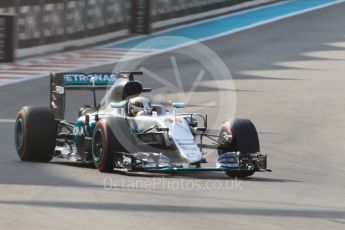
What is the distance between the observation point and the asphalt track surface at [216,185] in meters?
9.92

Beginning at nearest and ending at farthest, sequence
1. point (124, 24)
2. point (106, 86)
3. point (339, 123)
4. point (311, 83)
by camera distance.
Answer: point (106, 86), point (339, 123), point (311, 83), point (124, 24)

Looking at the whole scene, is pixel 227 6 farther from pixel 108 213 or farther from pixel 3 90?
pixel 108 213

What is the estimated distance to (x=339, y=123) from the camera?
2008 centimetres

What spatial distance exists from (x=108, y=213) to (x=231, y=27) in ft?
94.6

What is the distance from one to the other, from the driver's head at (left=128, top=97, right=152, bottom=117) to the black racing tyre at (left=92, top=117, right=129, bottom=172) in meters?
0.46

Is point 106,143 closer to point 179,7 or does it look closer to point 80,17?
point 80,17

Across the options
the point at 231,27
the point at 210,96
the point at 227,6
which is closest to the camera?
the point at 210,96

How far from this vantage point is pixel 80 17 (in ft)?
107

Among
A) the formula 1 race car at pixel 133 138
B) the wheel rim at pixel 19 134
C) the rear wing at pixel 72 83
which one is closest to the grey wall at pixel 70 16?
the rear wing at pixel 72 83

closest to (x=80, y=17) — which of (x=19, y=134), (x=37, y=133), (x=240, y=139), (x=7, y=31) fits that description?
(x=7, y=31)

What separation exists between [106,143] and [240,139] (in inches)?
66.8

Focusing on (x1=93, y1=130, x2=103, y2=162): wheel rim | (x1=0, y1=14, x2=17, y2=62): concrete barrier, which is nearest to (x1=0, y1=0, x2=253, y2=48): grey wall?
(x1=0, y1=14, x2=17, y2=62): concrete barrier

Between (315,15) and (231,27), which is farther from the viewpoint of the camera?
(315,15)

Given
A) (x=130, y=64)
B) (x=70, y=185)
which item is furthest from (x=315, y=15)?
(x=70, y=185)
